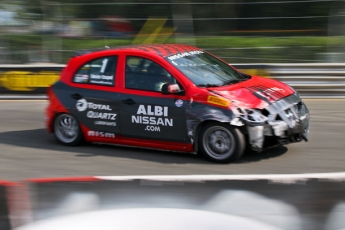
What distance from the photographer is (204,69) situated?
8.42 metres

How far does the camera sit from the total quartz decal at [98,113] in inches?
340

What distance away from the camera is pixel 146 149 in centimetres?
897

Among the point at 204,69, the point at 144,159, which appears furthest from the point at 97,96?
the point at 204,69

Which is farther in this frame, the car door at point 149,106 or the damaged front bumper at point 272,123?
the car door at point 149,106

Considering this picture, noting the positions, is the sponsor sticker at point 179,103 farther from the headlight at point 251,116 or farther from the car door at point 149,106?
the headlight at point 251,116

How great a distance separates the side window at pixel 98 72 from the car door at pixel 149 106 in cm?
25

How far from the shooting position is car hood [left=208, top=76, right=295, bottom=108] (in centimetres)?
767

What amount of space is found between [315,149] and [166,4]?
6.20 meters

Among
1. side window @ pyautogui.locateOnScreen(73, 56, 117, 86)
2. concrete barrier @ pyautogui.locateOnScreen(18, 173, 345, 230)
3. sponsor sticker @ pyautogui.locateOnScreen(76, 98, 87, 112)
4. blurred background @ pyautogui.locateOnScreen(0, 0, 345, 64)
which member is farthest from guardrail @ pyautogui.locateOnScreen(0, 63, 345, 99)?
concrete barrier @ pyautogui.locateOnScreen(18, 173, 345, 230)

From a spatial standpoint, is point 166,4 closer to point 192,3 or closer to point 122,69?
point 192,3

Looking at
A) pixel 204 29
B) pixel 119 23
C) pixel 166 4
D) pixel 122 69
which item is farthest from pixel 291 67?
pixel 122 69

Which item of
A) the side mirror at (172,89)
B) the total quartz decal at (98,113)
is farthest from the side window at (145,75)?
the total quartz decal at (98,113)

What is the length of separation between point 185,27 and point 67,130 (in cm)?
504

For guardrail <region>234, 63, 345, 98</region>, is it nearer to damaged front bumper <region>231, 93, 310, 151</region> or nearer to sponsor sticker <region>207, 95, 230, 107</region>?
damaged front bumper <region>231, 93, 310, 151</region>
